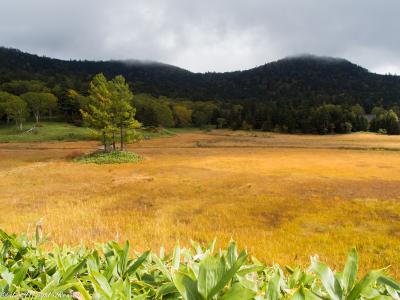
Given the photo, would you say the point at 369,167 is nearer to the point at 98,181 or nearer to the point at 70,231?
the point at 98,181

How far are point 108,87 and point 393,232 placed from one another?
3622cm

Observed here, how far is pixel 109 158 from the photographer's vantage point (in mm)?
36531

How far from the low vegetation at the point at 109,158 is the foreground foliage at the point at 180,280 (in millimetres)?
34496

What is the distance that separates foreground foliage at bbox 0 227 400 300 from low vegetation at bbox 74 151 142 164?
113 feet

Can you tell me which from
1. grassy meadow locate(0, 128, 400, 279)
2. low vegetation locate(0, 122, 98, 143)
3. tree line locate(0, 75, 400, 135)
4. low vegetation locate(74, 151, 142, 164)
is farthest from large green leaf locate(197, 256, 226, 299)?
tree line locate(0, 75, 400, 135)

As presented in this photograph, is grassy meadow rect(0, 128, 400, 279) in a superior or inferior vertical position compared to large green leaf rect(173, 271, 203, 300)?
inferior

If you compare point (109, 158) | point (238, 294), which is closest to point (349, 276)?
point (238, 294)

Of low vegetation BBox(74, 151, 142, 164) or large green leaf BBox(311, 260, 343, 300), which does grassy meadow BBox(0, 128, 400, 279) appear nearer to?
large green leaf BBox(311, 260, 343, 300)

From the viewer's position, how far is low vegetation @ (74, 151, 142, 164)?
3553 cm

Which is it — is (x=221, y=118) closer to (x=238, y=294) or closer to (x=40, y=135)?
(x=40, y=135)

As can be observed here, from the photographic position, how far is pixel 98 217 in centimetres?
1316

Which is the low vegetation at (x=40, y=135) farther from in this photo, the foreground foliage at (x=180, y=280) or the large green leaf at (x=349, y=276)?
the large green leaf at (x=349, y=276)

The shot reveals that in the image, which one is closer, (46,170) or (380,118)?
(46,170)

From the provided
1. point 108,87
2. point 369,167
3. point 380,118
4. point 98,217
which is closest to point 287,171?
point 369,167
